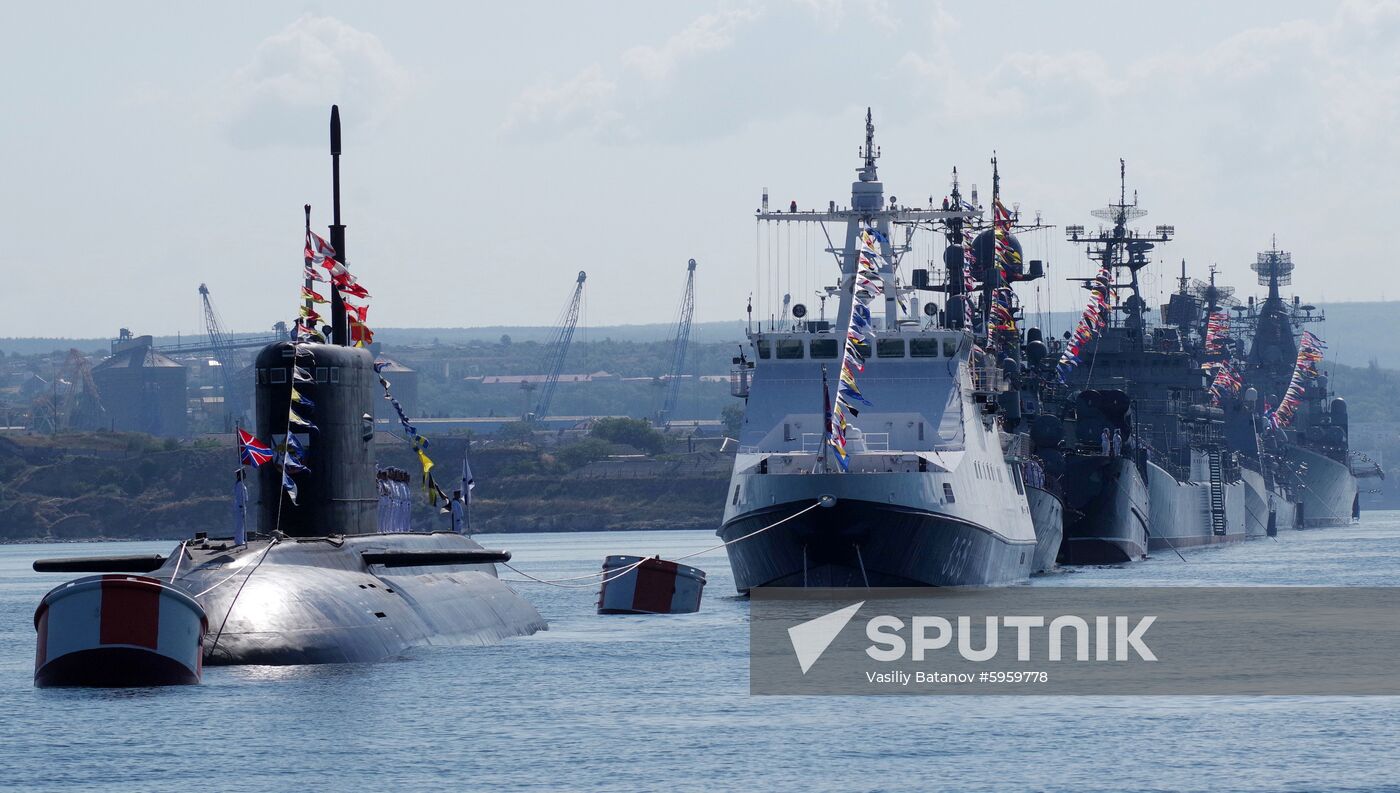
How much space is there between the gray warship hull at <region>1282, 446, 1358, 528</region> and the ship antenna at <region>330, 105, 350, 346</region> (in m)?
141

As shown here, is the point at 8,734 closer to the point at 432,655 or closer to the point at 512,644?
the point at 432,655

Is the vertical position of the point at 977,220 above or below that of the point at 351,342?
above

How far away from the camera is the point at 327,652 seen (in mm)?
39469

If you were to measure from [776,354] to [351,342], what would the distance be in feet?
63.3

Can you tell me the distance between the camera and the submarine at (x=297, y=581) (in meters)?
36.3

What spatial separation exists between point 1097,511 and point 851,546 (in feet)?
Answer: 134

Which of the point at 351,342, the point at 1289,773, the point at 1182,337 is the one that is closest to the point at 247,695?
the point at 351,342

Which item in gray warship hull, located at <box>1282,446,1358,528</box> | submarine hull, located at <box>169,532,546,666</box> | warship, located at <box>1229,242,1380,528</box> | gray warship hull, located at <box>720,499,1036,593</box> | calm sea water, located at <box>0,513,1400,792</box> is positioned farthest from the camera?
gray warship hull, located at <box>1282,446,1358,528</box>

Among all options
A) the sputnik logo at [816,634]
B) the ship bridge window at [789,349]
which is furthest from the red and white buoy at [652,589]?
the sputnik logo at [816,634]

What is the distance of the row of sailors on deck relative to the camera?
51.3 m

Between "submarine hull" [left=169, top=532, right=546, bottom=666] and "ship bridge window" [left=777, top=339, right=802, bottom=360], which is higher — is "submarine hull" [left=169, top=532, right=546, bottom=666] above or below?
below

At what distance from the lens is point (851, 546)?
188ft

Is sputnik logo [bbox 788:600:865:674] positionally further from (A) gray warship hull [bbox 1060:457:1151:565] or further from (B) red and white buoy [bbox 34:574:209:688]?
(A) gray warship hull [bbox 1060:457:1151:565]

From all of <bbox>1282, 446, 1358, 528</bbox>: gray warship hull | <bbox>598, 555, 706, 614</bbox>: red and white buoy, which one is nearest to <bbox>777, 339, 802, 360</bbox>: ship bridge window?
<bbox>598, 555, 706, 614</bbox>: red and white buoy
